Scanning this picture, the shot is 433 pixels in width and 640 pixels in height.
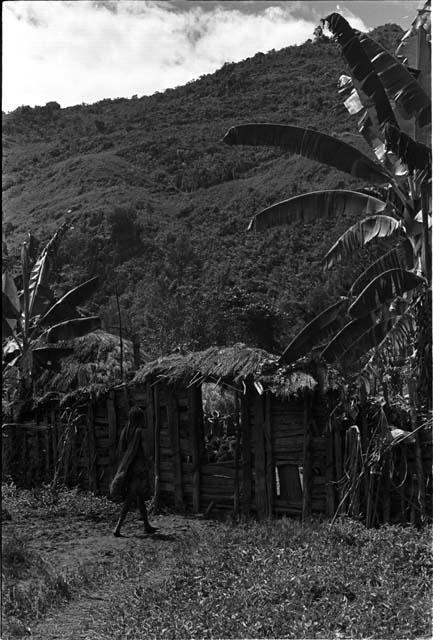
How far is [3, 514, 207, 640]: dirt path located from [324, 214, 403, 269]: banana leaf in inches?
137

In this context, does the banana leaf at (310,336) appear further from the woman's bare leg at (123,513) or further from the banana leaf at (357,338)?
the woman's bare leg at (123,513)

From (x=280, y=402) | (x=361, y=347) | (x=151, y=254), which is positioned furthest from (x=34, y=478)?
(x=151, y=254)

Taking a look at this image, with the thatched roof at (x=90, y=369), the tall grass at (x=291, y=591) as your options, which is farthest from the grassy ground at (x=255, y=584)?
the thatched roof at (x=90, y=369)

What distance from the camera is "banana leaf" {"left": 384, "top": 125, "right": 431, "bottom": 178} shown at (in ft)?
20.6

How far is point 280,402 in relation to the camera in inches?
340

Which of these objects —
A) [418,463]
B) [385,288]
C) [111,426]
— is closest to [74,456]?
[111,426]

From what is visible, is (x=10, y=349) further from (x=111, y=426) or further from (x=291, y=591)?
(x=291, y=591)

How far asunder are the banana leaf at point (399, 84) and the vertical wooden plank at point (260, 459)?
3.75 metres

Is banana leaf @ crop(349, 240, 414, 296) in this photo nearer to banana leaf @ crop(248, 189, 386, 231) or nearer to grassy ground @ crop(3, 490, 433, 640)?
banana leaf @ crop(248, 189, 386, 231)

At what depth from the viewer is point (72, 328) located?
1015 cm

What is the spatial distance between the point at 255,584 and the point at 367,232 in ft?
12.1

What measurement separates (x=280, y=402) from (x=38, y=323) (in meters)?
3.77

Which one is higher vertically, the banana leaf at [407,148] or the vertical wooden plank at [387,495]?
the banana leaf at [407,148]

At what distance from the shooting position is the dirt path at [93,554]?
526cm
